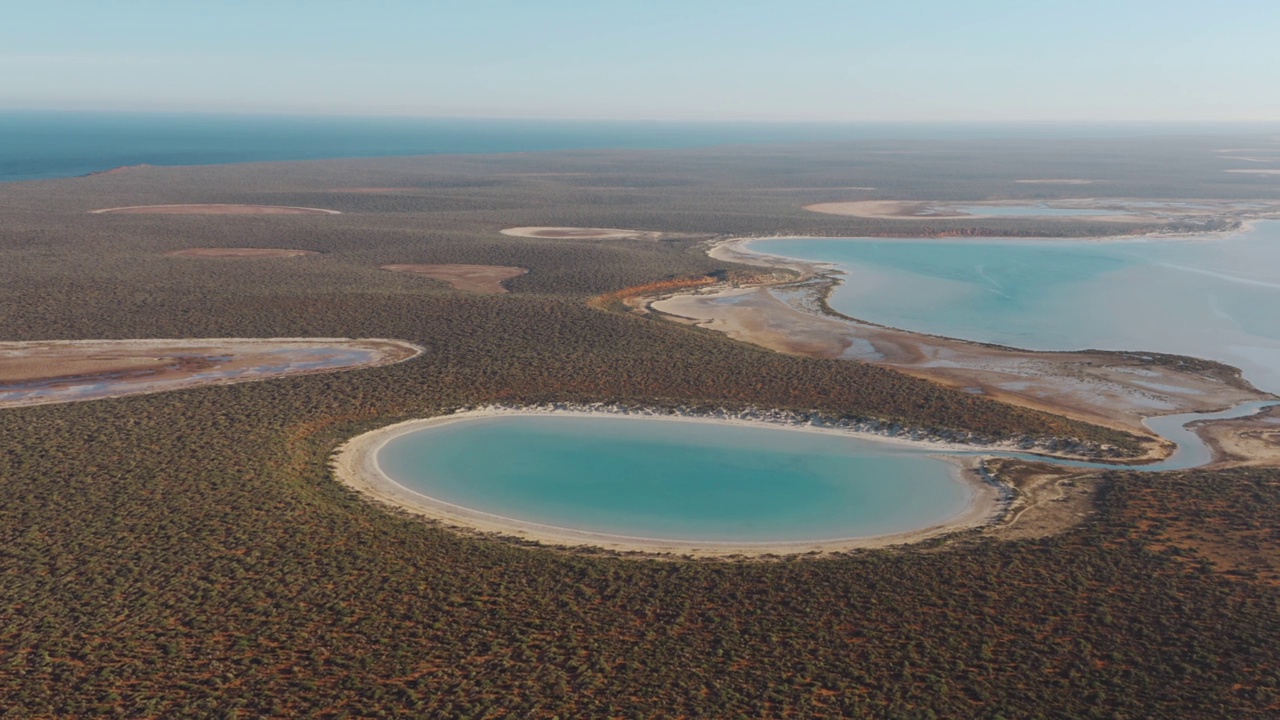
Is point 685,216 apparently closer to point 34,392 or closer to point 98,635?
point 34,392

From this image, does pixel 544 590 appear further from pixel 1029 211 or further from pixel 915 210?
pixel 1029 211

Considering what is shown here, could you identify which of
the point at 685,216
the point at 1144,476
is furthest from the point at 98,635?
the point at 685,216

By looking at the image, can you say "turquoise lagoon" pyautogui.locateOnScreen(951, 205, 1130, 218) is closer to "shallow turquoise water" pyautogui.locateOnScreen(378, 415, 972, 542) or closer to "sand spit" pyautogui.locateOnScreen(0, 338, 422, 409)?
"sand spit" pyautogui.locateOnScreen(0, 338, 422, 409)

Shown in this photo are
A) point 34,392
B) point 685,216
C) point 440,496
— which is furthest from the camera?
point 685,216

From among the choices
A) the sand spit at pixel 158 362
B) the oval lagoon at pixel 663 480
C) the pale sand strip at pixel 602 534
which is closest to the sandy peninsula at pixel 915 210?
the sand spit at pixel 158 362

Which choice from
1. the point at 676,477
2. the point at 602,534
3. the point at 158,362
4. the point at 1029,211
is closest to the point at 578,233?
the point at 158,362

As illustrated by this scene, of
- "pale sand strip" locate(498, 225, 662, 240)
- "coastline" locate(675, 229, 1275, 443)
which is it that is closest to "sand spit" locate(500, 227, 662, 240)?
"pale sand strip" locate(498, 225, 662, 240)
